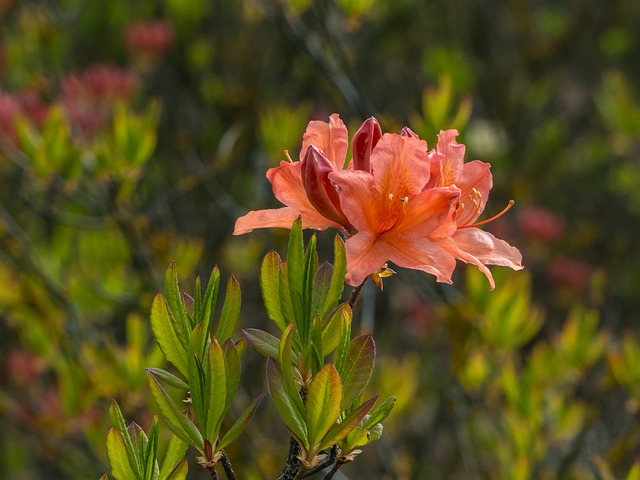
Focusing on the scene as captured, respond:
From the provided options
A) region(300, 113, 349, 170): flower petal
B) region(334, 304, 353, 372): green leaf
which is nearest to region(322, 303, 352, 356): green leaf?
region(334, 304, 353, 372): green leaf

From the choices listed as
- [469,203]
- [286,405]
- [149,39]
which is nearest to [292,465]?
[286,405]

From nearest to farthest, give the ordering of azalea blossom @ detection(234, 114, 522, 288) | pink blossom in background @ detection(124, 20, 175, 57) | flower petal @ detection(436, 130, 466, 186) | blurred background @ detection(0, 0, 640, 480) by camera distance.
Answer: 1. azalea blossom @ detection(234, 114, 522, 288)
2. flower petal @ detection(436, 130, 466, 186)
3. blurred background @ detection(0, 0, 640, 480)
4. pink blossom in background @ detection(124, 20, 175, 57)

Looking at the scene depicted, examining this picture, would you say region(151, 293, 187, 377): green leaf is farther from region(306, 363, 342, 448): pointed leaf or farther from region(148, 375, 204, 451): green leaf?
region(306, 363, 342, 448): pointed leaf

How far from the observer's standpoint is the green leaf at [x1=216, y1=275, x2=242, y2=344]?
821mm

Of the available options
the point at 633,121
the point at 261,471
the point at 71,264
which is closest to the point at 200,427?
the point at 261,471

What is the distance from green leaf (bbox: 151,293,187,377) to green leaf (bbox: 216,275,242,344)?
0.04 metres

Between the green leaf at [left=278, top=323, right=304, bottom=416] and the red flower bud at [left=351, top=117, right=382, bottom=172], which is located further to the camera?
the red flower bud at [left=351, top=117, right=382, bottom=172]

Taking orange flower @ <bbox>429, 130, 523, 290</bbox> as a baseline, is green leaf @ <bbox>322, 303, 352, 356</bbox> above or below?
above

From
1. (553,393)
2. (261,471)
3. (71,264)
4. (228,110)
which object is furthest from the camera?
(228,110)

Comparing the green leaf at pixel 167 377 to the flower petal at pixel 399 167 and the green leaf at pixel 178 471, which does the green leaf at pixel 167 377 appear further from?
the flower petal at pixel 399 167

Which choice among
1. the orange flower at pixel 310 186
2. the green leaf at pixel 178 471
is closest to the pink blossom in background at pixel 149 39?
the orange flower at pixel 310 186

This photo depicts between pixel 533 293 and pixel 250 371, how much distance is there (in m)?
Answer: 2.31

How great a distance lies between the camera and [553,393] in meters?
2.30

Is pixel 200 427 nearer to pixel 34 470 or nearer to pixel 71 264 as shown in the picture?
pixel 71 264
